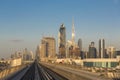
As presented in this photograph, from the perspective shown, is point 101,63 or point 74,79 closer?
point 74,79

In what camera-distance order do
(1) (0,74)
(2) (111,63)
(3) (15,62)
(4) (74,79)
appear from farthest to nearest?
(2) (111,63) → (3) (15,62) → (1) (0,74) → (4) (74,79)

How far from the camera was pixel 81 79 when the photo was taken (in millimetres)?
49000

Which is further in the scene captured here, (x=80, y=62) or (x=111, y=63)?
(x=80, y=62)

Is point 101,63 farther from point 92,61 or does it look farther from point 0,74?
point 0,74

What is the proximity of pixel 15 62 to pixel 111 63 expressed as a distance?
51637 millimetres

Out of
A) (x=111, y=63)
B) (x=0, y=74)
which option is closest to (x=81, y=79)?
(x=0, y=74)

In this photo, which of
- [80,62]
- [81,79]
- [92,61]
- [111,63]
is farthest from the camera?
[80,62]

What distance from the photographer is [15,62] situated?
152625 millimetres

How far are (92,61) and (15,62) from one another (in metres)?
49.3

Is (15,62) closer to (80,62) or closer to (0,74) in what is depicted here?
(80,62)

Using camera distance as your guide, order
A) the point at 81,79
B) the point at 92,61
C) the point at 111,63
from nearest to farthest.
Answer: the point at 81,79, the point at 111,63, the point at 92,61

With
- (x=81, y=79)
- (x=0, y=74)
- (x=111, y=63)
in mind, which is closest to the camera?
(x=81, y=79)

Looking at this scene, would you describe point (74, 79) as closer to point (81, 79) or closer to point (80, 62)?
point (81, 79)

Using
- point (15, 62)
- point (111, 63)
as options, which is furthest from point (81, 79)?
point (111, 63)
